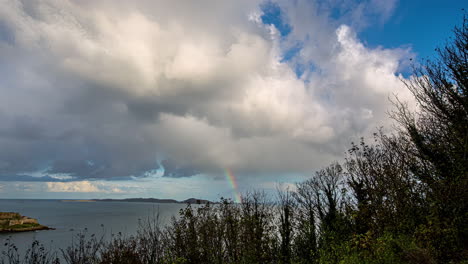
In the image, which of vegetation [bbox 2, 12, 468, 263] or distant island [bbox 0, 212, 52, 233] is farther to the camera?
distant island [bbox 0, 212, 52, 233]

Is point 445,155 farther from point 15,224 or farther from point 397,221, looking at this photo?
point 15,224

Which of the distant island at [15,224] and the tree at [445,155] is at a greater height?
the tree at [445,155]

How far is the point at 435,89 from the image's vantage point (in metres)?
15.6

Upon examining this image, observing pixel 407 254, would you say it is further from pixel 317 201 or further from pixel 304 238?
pixel 317 201

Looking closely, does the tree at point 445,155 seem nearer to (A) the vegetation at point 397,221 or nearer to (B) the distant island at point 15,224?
(A) the vegetation at point 397,221

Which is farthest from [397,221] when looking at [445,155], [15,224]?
[15,224]

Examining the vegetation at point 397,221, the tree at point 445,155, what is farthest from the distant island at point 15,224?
the tree at point 445,155

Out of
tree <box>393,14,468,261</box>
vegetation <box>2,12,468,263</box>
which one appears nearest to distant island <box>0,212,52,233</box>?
vegetation <box>2,12,468,263</box>

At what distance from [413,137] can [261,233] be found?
1171 cm

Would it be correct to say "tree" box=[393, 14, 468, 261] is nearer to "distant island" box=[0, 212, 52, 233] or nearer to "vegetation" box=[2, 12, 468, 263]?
"vegetation" box=[2, 12, 468, 263]

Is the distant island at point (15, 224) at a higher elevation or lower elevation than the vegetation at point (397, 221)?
lower

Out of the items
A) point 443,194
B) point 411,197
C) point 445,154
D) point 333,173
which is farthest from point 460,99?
point 333,173

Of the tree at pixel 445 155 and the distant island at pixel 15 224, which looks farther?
the distant island at pixel 15 224

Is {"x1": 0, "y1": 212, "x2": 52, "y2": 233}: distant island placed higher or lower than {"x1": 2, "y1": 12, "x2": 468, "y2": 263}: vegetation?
lower
